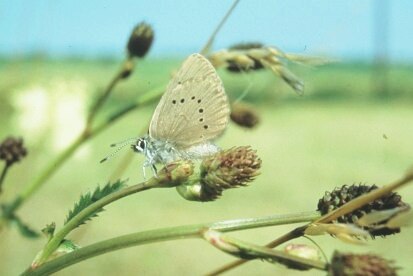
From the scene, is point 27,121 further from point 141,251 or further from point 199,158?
point 141,251

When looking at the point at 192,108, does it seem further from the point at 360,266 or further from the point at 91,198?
the point at 360,266

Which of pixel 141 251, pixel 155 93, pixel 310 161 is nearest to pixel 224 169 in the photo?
pixel 155 93

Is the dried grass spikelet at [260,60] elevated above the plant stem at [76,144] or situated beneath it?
elevated above

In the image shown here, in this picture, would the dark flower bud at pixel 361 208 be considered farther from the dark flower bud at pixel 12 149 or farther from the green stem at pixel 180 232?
the dark flower bud at pixel 12 149

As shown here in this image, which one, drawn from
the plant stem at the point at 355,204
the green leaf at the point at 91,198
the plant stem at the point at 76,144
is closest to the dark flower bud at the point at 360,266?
the plant stem at the point at 355,204

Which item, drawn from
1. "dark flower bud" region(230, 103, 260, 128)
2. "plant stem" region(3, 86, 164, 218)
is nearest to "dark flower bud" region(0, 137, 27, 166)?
"plant stem" region(3, 86, 164, 218)

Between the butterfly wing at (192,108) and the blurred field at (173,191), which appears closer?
the butterfly wing at (192,108)
